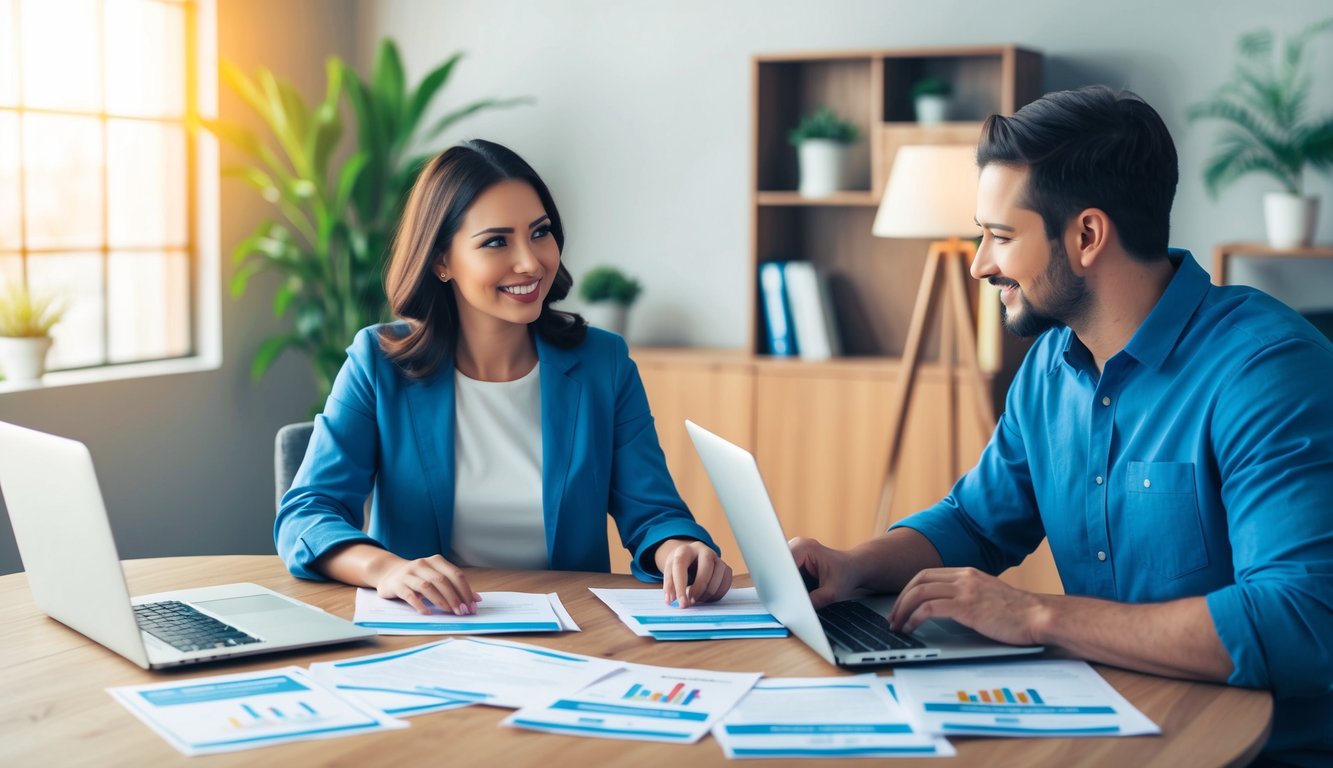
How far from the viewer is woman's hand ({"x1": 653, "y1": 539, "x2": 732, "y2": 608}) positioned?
1862 mm

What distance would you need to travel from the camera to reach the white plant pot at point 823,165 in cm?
414

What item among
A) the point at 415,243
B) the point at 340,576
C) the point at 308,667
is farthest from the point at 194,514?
the point at 308,667

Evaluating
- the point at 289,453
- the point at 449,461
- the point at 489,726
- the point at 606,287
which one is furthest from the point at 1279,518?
the point at 606,287

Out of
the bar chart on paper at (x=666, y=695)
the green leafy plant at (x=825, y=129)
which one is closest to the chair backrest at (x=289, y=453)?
the bar chart on paper at (x=666, y=695)

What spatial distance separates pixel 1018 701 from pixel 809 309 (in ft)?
9.21

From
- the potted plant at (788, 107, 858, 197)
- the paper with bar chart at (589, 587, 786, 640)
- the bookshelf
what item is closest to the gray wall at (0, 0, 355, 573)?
the bookshelf

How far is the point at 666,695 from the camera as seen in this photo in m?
1.48

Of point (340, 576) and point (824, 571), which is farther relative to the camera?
point (340, 576)

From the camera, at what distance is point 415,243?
240cm

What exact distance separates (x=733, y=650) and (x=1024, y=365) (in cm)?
67

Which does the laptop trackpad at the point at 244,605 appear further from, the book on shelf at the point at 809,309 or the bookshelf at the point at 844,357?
the book on shelf at the point at 809,309

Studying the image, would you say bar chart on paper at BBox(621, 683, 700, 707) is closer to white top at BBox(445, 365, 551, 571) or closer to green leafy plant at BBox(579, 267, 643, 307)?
white top at BBox(445, 365, 551, 571)

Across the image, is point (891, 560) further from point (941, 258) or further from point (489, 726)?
point (941, 258)

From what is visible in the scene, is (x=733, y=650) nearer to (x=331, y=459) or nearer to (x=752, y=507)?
(x=752, y=507)
